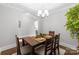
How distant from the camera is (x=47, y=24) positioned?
1821 millimetres

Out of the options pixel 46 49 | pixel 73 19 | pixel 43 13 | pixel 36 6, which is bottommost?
pixel 46 49

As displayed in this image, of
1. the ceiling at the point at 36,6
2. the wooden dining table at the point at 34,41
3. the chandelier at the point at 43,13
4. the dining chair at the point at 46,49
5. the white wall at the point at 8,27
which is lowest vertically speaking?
the dining chair at the point at 46,49

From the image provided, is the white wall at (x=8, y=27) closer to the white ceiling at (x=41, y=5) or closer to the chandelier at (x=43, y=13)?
the white ceiling at (x=41, y=5)

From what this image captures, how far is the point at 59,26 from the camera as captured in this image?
1812 mm

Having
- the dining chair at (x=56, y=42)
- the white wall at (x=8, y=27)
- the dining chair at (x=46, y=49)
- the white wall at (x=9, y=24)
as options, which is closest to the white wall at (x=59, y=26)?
the dining chair at (x=56, y=42)

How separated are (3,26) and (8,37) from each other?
0.64 feet

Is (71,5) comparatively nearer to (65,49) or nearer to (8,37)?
(65,49)

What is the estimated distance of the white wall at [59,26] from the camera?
1.79m

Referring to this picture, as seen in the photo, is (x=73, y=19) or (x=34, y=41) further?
(x=34, y=41)

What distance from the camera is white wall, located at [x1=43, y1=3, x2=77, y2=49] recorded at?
1795 millimetres

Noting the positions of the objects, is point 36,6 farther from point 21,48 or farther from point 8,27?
point 21,48

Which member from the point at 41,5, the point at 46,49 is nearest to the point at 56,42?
the point at 46,49
